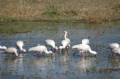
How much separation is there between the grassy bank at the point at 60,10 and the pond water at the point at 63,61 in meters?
4.66

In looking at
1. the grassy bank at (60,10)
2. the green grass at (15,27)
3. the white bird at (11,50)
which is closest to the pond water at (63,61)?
the white bird at (11,50)

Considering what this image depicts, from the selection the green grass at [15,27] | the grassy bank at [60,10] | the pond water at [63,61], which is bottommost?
the pond water at [63,61]

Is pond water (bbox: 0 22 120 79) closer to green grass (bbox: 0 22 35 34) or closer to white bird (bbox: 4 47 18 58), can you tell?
white bird (bbox: 4 47 18 58)

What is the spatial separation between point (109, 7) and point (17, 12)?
7.16m

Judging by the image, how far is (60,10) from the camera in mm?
36719

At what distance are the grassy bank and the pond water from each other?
4657 millimetres

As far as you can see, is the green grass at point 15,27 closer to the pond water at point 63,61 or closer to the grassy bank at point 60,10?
the pond water at point 63,61

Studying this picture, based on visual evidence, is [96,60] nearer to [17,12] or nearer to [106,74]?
[106,74]

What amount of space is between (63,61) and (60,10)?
16.7m

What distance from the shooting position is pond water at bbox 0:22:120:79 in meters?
17.6

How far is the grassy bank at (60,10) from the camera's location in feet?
113

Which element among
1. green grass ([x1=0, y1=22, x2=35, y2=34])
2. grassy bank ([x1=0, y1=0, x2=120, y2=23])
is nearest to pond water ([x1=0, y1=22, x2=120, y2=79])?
green grass ([x1=0, y1=22, x2=35, y2=34])

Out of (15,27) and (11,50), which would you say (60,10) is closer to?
(15,27)

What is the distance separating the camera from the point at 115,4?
128 feet
